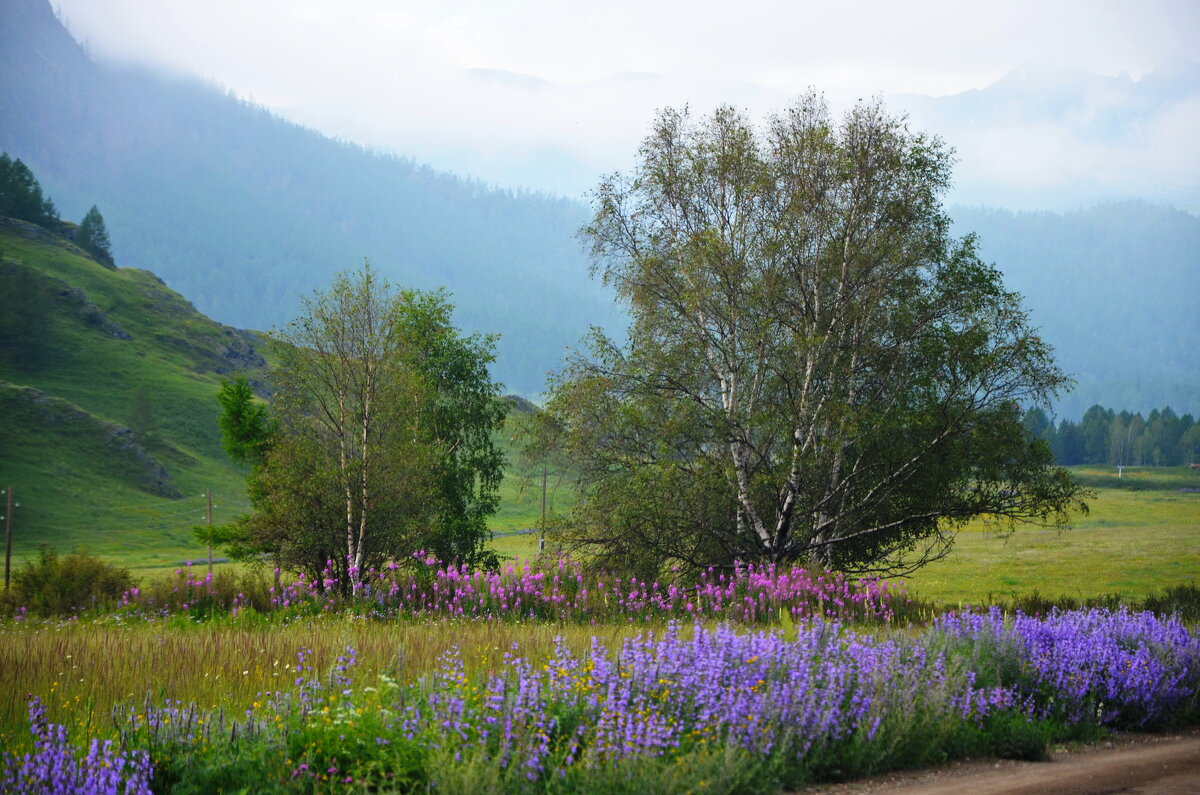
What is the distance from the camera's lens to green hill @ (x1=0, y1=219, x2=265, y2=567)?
266ft

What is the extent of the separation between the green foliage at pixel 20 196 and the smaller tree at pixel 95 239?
226 inches

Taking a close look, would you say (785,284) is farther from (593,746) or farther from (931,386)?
(593,746)

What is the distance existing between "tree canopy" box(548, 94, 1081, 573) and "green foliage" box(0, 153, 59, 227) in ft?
556

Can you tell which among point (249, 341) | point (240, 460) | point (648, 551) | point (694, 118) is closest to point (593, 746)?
point (648, 551)

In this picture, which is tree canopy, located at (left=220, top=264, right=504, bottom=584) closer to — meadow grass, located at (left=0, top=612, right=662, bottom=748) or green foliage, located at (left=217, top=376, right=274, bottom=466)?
meadow grass, located at (left=0, top=612, right=662, bottom=748)

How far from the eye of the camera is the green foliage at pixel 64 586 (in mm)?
16725

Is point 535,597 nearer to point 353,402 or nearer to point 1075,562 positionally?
point 353,402

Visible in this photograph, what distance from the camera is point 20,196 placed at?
507 ft

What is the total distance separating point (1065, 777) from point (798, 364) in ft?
49.4

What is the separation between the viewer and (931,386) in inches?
829

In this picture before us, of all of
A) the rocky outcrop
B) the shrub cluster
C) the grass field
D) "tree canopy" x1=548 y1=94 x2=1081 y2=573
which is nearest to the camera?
the shrub cluster

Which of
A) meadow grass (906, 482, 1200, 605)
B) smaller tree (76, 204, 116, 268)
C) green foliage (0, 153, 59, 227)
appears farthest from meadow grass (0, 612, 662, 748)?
smaller tree (76, 204, 116, 268)

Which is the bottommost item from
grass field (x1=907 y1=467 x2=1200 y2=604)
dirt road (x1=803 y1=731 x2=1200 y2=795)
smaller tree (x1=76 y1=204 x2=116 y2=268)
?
grass field (x1=907 y1=467 x2=1200 y2=604)

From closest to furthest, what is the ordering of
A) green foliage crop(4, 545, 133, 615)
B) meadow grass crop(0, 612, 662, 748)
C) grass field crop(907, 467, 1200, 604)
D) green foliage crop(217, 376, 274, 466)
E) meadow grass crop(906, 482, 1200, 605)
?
meadow grass crop(0, 612, 662, 748), green foliage crop(4, 545, 133, 615), meadow grass crop(906, 482, 1200, 605), grass field crop(907, 467, 1200, 604), green foliage crop(217, 376, 274, 466)
